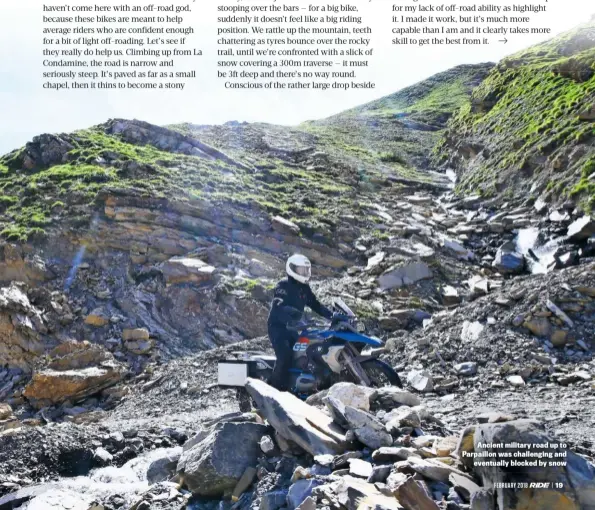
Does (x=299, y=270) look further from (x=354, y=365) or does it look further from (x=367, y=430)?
(x=367, y=430)

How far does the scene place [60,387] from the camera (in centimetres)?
1112

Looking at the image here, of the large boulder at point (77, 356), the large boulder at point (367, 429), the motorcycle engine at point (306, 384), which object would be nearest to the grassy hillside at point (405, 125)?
the large boulder at point (77, 356)

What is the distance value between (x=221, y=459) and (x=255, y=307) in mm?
10025

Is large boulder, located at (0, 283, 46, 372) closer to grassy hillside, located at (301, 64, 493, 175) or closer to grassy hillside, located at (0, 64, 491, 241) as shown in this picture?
grassy hillside, located at (0, 64, 491, 241)

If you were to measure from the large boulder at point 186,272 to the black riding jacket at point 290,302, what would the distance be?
8.70 meters

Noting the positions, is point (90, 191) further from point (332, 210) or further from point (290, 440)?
point (290, 440)

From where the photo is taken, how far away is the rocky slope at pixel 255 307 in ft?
15.5

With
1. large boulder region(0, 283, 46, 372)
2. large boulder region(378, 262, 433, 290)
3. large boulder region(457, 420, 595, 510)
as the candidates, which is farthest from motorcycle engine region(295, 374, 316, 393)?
large boulder region(378, 262, 433, 290)

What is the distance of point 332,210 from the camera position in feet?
78.0

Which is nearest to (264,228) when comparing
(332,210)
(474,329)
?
(332,210)

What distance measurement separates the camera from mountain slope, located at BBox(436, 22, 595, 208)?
19.9 meters

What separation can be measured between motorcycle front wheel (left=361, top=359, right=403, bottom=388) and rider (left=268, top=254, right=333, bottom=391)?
87cm

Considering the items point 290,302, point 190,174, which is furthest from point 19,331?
point 190,174

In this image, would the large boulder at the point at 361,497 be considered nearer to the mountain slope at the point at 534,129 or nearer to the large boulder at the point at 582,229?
the large boulder at the point at 582,229
